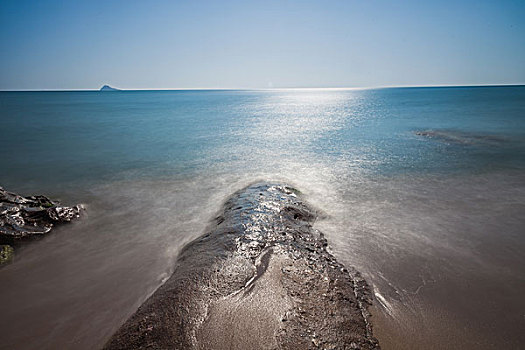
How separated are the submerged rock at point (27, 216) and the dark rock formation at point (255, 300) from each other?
4.95 meters

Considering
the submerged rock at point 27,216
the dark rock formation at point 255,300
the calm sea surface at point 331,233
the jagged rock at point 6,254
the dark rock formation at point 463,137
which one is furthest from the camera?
the dark rock formation at point 463,137

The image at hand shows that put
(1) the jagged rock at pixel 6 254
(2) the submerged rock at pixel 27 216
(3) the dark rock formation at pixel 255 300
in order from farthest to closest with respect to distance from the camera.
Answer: (2) the submerged rock at pixel 27 216, (1) the jagged rock at pixel 6 254, (3) the dark rock formation at pixel 255 300

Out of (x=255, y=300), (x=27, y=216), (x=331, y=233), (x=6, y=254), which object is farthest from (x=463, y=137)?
(x=6, y=254)

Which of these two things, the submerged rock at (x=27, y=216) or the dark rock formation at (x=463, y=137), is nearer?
the submerged rock at (x=27, y=216)

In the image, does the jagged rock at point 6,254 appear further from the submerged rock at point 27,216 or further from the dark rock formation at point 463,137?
the dark rock formation at point 463,137

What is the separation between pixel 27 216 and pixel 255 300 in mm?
8292

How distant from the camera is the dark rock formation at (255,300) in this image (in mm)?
3678

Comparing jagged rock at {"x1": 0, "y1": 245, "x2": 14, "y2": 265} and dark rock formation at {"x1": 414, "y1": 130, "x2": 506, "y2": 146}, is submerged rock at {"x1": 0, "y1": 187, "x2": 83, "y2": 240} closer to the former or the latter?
jagged rock at {"x1": 0, "y1": 245, "x2": 14, "y2": 265}

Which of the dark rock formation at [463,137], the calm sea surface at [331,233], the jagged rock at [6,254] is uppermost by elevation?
the jagged rock at [6,254]

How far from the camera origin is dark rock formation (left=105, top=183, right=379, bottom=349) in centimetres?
368

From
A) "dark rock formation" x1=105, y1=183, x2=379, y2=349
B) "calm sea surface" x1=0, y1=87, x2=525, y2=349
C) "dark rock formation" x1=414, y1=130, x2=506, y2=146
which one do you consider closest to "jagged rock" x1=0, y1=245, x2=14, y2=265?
"calm sea surface" x1=0, y1=87, x2=525, y2=349

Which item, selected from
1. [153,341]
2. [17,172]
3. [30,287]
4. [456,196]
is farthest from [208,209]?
[17,172]

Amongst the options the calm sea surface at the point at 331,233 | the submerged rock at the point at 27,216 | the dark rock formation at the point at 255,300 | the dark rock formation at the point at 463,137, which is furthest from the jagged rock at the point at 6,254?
the dark rock formation at the point at 463,137

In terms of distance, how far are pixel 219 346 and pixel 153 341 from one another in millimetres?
918
